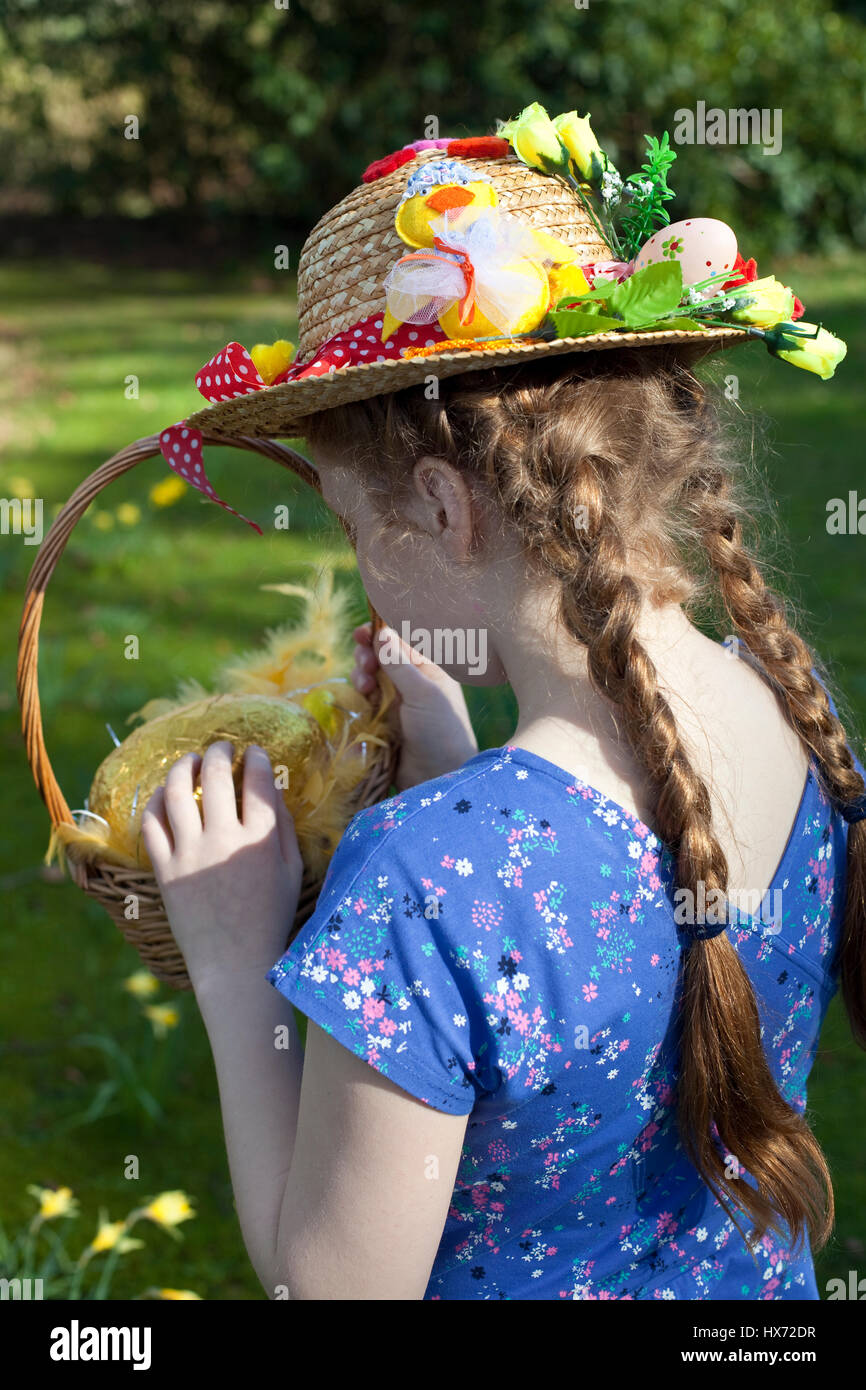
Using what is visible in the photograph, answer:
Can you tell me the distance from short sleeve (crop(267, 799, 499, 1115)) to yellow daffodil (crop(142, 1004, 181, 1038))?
1.56 m

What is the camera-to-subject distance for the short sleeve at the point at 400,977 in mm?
1013

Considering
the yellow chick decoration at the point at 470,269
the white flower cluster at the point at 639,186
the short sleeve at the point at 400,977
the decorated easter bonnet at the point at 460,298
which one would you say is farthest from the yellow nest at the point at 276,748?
the white flower cluster at the point at 639,186

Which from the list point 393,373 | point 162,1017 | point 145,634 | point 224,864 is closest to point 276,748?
point 224,864

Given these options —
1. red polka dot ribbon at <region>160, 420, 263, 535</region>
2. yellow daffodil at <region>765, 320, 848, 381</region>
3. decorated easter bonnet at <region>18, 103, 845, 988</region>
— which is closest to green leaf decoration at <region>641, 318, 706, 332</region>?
decorated easter bonnet at <region>18, 103, 845, 988</region>

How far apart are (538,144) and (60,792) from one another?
1.01 meters

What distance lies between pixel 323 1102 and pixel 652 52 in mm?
10936

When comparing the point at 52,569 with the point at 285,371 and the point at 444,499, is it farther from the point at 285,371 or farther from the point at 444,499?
the point at 444,499

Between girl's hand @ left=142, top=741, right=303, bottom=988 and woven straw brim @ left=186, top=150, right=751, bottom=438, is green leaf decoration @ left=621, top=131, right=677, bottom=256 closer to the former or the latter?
woven straw brim @ left=186, top=150, right=751, bottom=438

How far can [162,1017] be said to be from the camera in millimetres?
2494

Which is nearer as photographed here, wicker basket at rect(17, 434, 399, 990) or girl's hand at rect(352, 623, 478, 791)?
wicker basket at rect(17, 434, 399, 990)

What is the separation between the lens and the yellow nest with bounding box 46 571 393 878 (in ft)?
5.10

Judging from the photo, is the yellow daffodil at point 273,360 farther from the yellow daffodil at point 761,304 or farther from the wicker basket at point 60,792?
the yellow daffodil at point 761,304

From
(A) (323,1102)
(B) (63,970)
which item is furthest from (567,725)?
(B) (63,970)

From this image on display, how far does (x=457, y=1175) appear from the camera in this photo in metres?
1.18
